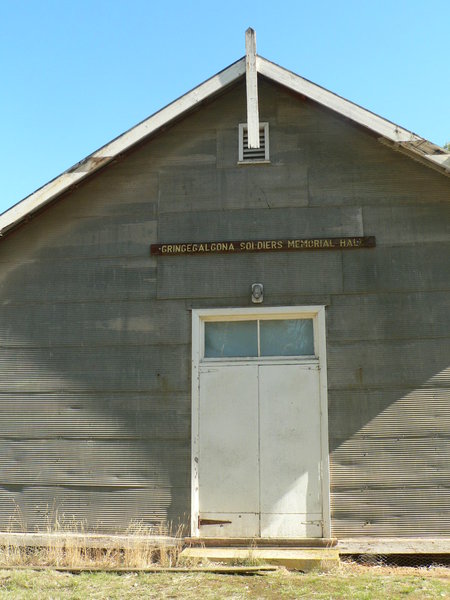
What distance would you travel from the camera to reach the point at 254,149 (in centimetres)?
847

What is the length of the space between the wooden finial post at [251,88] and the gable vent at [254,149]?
1.18 feet

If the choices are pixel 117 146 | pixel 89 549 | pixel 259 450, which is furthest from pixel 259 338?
pixel 89 549

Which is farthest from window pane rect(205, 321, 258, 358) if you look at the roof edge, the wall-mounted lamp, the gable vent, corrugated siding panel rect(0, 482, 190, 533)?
the roof edge

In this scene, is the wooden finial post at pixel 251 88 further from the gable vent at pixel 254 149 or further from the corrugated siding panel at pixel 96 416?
the corrugated siding panel at pixel 96 416

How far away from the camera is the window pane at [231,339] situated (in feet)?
26.3

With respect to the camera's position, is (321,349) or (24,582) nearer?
(24,582)

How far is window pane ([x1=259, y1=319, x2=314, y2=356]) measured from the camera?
795 centimetres

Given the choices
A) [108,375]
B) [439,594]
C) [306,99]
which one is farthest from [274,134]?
[439,594]

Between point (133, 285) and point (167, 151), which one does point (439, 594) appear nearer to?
point (133, 285)

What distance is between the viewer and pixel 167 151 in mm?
8586

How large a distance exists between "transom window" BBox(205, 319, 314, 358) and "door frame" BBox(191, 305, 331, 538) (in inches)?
2.9

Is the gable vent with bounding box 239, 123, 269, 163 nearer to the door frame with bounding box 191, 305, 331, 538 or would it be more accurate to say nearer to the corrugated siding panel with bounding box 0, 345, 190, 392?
the door frame with bounding box 191, 305, 331, 538

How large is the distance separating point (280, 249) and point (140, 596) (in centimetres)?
425

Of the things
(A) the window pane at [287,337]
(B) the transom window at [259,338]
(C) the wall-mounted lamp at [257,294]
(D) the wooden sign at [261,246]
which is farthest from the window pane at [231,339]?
(D) the wooden sign at [261,246]
